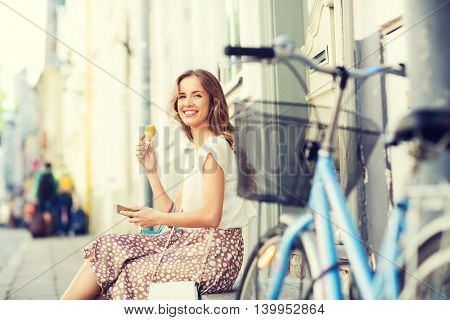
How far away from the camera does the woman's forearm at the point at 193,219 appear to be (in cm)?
226

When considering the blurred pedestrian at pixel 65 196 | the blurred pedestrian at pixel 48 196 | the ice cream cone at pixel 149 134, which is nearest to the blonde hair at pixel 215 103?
the ice cream cone at pixel 149 134

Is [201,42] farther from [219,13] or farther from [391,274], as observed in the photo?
[391,274]

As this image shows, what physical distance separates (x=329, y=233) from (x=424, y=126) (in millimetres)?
474

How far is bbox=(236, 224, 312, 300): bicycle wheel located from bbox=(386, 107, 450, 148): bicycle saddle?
22.5 inches

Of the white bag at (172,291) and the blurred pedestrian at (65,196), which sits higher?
the blurred pedestrian at (65,196)

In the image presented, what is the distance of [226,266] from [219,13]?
50.8 inches

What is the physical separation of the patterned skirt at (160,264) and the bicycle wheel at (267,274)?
0.45 feet

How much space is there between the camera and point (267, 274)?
2.22 meters

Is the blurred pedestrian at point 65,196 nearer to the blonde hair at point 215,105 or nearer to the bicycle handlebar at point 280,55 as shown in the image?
the blonde hair at point 215,105

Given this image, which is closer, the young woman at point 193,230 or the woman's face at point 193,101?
the young woman at point 193,230

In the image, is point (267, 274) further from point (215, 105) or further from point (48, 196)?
point (48, 196)

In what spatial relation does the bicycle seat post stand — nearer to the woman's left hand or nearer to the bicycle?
the bicycle

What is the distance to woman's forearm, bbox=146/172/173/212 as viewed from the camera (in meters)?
2.52
